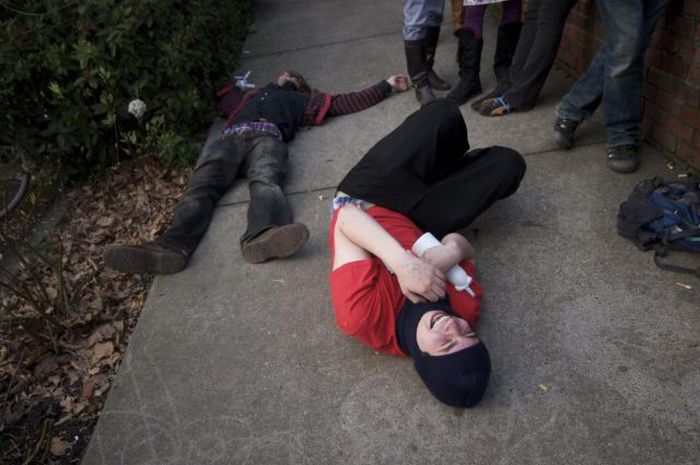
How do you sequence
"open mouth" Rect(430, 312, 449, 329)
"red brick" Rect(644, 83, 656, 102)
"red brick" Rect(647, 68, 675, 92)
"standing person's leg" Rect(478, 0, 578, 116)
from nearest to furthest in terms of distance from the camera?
"open mouth" Rect(430, 312, 449, 329)
"red brick" Rect(647, 68, 675, 92)
"red brick" Rect(644, 83, 656, 102)
"standing person's leg" Rect(478, 0, 578, 116)

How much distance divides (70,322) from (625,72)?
278cm

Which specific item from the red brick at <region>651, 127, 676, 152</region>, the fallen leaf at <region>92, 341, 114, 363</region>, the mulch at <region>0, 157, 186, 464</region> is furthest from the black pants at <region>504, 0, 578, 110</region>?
the fallen leaf at <region>92, 341, 114, 363</region>

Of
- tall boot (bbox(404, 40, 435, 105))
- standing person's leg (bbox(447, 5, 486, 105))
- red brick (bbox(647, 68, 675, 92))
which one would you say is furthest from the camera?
tall boot (bbox(404, 40, 435, 105))

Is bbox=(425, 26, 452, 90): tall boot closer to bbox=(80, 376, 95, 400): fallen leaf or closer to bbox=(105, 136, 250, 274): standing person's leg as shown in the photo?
bbox=(105, 136, 250, 274): standing person's leg

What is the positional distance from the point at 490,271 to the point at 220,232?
1.40 metres

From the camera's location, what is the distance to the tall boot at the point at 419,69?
380 centimetres

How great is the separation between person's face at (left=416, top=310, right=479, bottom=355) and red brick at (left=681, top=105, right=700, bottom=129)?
162 cm

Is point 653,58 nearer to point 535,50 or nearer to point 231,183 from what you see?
point 535,50

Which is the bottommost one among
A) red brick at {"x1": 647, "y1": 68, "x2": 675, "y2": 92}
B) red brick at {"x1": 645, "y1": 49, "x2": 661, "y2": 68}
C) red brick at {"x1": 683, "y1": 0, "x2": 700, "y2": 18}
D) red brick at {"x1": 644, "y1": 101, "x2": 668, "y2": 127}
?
red brick at {"x1": 644, "y1": 101, "x2": 668, "y2": 127}

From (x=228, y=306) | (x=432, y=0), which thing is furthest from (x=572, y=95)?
(x=228, y=306)

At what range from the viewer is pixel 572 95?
2.98 meters

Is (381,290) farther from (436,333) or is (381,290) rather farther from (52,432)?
(52,432)

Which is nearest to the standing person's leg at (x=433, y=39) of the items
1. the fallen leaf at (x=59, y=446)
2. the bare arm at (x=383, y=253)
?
the bare arm at (x=383, y=253)

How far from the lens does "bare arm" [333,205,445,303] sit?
1.94 metres
